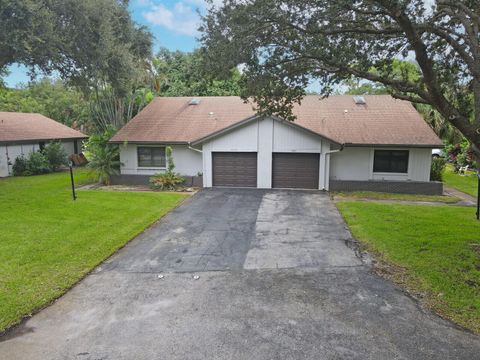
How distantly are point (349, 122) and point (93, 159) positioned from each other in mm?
13856

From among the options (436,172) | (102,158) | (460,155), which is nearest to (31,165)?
(102,158)

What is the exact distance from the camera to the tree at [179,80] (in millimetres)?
28797

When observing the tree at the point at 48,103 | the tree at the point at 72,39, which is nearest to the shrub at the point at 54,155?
the tree at the point at 72,39

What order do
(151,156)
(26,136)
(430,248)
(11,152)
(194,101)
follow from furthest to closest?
1. (26,136)
2. (11,152)
3. (194,101)
4. (151,156)
5. (430,248)

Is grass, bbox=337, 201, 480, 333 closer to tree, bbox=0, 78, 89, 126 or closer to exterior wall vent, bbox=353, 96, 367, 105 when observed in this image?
exterior wall vent, bbox=353, 96, 367, 105

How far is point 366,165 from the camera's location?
17.4m

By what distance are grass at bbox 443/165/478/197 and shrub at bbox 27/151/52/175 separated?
990 inches

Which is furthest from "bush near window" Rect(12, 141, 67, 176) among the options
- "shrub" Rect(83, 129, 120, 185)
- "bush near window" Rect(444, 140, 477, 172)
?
"bush near window" Rect(444, 140, 477, 172)

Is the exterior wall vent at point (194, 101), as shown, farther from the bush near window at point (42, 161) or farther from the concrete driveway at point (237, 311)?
the concrete driveway at point (237, 311)

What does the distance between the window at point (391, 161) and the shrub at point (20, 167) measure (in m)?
21.5

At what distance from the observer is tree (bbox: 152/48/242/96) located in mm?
28797

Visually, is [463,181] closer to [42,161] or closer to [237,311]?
[237,311]

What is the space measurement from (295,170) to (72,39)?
11.7 metres

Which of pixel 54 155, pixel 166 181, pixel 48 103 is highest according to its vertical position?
pixel 48 103
